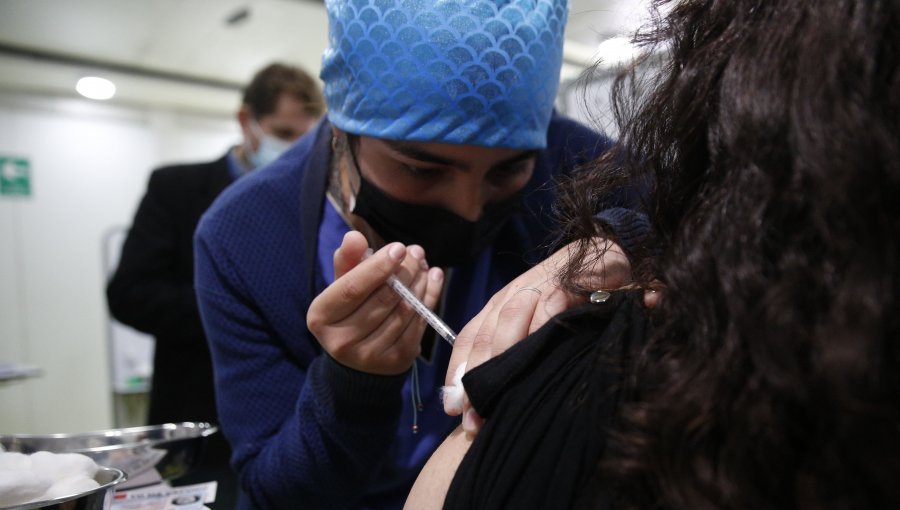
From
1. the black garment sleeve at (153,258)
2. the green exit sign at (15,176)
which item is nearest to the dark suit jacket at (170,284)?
the black garment sleeve at (153,258)

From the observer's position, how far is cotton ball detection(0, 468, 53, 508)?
61 centimetres

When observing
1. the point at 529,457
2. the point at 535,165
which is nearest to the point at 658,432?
the point at 529,457

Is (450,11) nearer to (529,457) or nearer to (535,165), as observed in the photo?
(535,165)

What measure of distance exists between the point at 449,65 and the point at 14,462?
0.66m

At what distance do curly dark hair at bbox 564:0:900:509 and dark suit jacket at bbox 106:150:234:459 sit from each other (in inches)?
63.9

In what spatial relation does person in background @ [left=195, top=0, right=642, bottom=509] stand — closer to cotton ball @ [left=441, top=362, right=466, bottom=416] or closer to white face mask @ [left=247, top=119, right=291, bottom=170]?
cotton ball @ [left=441, top=362, right=466, bottom=416]

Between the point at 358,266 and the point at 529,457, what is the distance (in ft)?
1.21

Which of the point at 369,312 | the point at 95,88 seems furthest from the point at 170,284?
the point at 95,88

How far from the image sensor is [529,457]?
52 centimetres

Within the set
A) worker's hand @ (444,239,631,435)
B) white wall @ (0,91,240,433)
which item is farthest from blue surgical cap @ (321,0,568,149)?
white wall @ (0,91,240,433)

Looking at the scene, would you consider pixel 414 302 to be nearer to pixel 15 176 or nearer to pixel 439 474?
pixel 439 474

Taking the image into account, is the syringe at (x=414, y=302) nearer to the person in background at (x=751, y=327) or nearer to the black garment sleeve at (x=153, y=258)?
the person in background at (x=751, y=327)

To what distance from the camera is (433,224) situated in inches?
40.5

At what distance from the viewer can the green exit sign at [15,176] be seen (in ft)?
13.9
